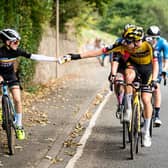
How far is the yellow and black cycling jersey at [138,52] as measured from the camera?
27.7 ft

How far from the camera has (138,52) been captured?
8.50m

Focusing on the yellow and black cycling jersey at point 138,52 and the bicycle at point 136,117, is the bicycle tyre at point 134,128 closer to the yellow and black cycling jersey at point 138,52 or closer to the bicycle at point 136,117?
the bicycle at point 136,117

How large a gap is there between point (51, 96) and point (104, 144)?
20.8 ft

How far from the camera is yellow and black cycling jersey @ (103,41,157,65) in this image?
843 cm

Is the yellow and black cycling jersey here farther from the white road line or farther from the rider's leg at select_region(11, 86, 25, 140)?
the white road line

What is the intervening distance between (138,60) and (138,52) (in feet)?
0.61

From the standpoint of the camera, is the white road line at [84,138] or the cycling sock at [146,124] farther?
the cycling sock at [146,124]

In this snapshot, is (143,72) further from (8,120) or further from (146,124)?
(8,120)

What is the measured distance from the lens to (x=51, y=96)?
Answer: 50.5 ft

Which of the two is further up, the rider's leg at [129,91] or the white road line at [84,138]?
the rider's leg at [129,91]

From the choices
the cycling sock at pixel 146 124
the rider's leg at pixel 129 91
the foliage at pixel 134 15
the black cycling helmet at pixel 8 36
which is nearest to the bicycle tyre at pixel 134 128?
the rider's leg at pixel 129 91

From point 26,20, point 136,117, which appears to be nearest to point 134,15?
point 26,20

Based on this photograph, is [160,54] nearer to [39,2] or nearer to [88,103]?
[88,103]

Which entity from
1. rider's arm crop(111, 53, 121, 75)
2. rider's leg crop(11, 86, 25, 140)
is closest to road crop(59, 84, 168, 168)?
rider's leg crop(11, 86, 25, 140)
